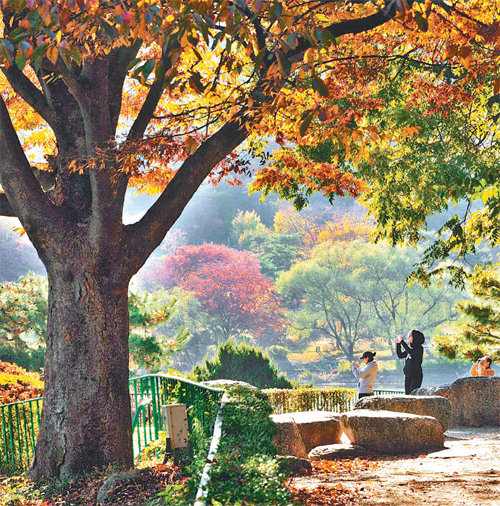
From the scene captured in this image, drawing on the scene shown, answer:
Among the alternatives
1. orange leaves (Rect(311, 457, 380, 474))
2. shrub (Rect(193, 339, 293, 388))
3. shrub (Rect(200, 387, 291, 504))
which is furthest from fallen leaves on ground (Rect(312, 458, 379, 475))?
shrub (Rect(193, 339, 293, 388))

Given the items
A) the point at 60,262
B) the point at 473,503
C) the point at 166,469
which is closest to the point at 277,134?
the point at 60,262

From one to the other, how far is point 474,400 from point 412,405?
2695 mm

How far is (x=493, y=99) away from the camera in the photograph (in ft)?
32.0

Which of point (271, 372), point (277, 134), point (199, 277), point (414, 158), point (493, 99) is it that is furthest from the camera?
point (199, 277)

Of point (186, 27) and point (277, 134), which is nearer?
point (186, 27)

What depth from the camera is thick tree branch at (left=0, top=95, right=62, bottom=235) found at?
23.6 ft

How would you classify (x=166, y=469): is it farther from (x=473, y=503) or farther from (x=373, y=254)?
(x=373, y=254)

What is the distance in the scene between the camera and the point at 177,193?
7199 mm

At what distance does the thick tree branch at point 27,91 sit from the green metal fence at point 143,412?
3.73 metres

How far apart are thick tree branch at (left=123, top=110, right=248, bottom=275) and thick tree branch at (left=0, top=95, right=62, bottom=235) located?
915 millimetres

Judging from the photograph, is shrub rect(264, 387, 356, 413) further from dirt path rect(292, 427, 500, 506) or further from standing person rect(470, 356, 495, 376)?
dirt path rect(292, 427, 500, 506)

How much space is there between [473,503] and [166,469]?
3096 mm

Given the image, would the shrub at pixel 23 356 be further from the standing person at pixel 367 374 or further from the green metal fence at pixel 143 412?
the standing person at pixel 367 374

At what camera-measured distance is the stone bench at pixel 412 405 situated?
10.1 meters
